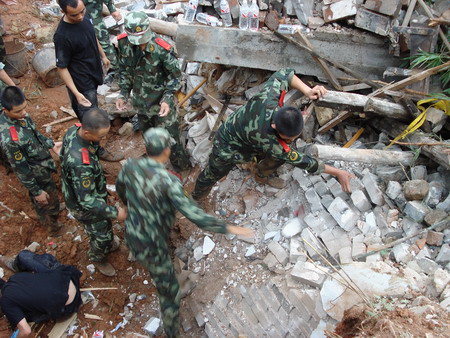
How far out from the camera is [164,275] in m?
3.75

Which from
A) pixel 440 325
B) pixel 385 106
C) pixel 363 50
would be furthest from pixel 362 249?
pixel 363 50

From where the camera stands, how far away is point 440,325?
295 centimetres

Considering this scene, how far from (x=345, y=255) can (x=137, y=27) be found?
10.8 feet

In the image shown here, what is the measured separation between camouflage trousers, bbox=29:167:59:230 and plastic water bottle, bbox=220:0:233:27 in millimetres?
3104

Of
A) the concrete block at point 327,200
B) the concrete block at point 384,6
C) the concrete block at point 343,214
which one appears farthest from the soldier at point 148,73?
the concrete block at point 384,6

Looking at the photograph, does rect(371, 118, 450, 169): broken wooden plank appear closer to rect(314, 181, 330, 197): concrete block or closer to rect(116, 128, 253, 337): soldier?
rect(314, 181, 330, 197): concrete block

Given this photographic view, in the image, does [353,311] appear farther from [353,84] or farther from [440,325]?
[353,84]

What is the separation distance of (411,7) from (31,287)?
5416 mm

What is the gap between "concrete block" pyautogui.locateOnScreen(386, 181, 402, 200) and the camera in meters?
4.15

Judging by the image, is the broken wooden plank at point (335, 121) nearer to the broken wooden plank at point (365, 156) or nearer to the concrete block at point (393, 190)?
the broken wooden plank at point (365, 156)

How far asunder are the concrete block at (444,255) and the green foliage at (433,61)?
1.89 m

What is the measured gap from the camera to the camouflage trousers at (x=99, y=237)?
430cm

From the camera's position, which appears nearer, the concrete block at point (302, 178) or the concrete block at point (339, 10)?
the concrete block at point (302, 178)

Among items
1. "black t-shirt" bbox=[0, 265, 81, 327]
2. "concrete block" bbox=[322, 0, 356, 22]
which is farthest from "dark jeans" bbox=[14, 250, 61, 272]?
"concrete block" bbox=[322, 0, 356, 22]
